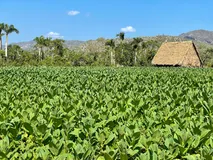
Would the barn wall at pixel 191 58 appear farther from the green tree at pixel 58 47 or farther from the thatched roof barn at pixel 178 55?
the green tree at pixel 58 47

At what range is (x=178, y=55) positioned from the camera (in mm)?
48531

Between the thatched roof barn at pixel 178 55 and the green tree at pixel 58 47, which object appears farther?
the green tree at pixel 58 47

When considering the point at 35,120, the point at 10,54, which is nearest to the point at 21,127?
the point at 35,120

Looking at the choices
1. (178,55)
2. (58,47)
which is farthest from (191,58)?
(58,47)

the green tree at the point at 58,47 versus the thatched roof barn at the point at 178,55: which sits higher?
the green tree at the point at 58,47

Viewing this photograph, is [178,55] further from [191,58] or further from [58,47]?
[58,47]

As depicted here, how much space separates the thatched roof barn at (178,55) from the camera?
47719 mm

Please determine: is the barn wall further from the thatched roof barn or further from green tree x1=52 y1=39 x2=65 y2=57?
green tree x1=52 y1=39 x2=65 y2=57

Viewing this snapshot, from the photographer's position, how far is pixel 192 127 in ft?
11.8

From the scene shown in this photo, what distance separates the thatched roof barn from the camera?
157 ft

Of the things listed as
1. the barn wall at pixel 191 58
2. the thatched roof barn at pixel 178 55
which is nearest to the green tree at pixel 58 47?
the thatched roof barn at pixel 178 55

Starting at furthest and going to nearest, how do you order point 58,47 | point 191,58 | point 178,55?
point 58,47 < point 191,58 < point 178,55

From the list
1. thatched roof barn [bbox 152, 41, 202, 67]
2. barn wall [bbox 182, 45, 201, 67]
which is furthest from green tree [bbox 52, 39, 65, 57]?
barn wall [bbox 182, 45, 201, 67]

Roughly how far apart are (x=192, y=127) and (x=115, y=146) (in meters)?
0.94
